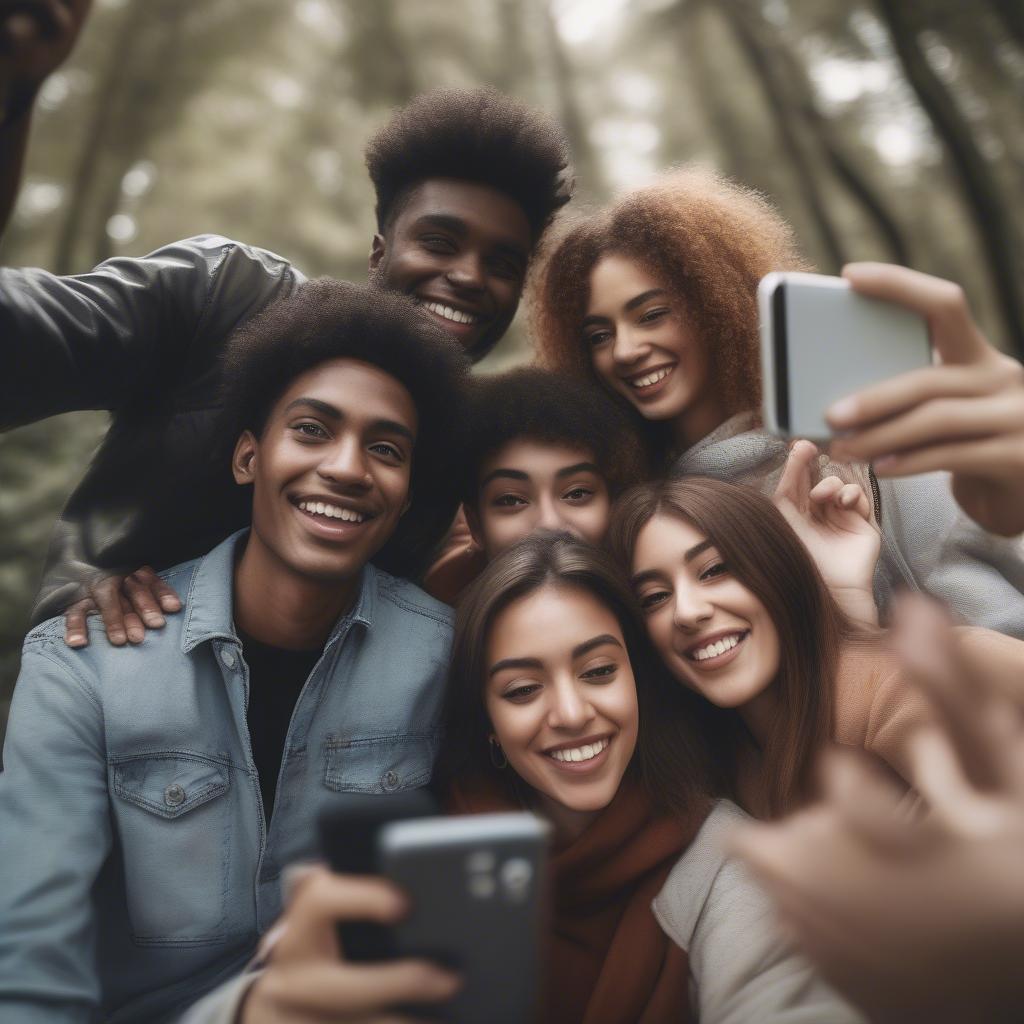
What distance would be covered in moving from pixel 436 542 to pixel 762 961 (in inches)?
74.4

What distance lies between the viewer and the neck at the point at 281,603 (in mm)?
2740

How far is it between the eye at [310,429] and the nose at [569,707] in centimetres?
98

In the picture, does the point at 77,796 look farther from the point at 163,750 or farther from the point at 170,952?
the point at 170,952

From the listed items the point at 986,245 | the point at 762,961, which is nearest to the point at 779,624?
the point at 762,961

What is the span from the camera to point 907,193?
28.1 ft

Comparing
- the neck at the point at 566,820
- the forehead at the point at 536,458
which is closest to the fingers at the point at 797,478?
the forehead at the point at 536,458

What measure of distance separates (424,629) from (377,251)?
74.5 inches

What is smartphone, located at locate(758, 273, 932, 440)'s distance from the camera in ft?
5.65

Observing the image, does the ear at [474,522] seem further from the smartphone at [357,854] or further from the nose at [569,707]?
the smartphone at [357,854]

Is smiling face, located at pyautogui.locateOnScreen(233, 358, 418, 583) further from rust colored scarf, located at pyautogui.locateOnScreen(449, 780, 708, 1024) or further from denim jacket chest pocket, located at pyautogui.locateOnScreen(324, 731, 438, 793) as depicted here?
rust colored scarf, located at pyautogui.locateOnScreen(449, 780, 708, 1024)

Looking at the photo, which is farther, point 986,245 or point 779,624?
point 986,245

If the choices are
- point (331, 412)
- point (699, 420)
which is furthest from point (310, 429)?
point (699, 420)

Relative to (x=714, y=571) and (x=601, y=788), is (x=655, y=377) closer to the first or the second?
(x=714, y=571)

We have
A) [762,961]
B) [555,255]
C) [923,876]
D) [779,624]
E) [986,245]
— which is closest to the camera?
[923,876]
